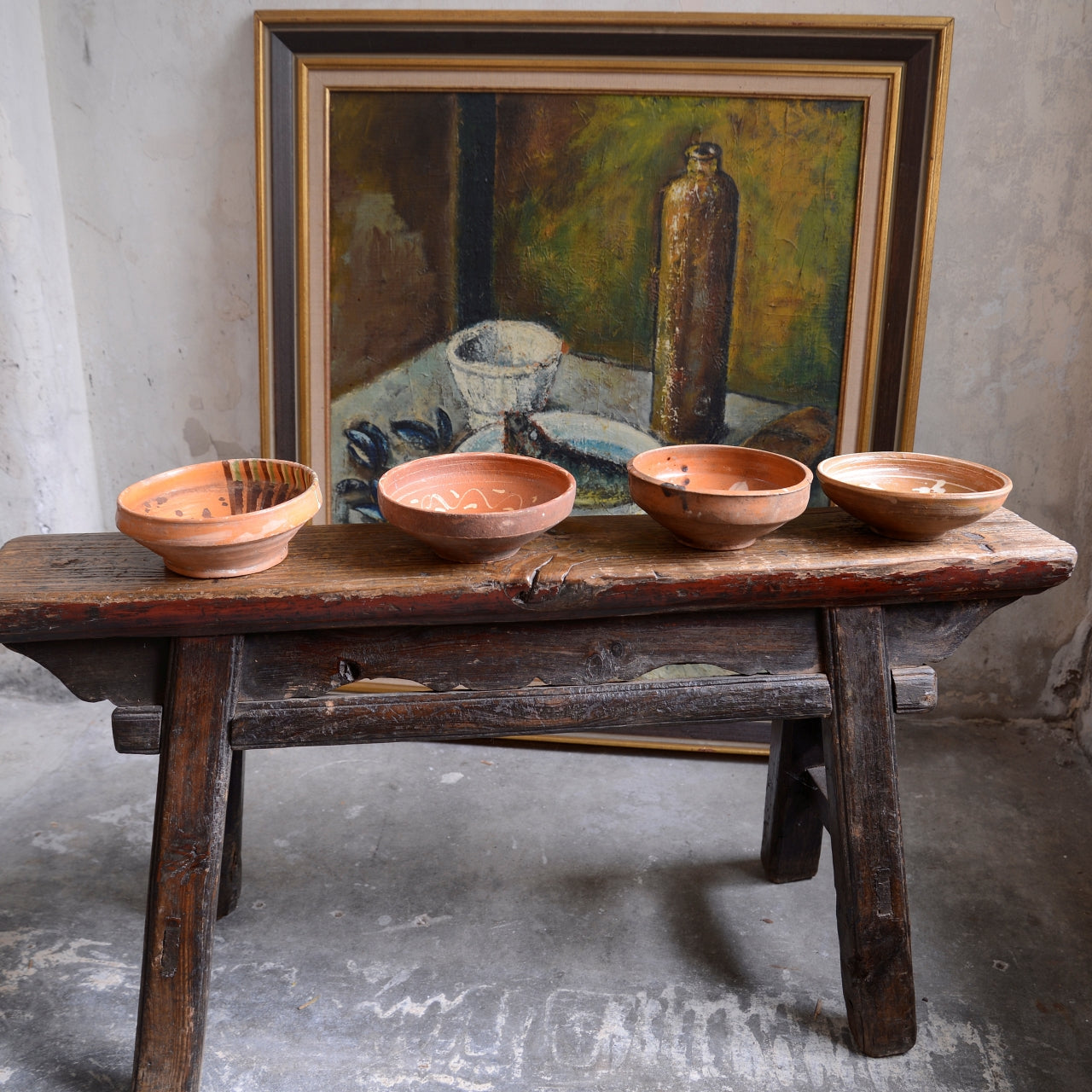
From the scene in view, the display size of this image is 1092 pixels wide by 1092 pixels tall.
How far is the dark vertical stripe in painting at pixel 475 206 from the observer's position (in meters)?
2.87

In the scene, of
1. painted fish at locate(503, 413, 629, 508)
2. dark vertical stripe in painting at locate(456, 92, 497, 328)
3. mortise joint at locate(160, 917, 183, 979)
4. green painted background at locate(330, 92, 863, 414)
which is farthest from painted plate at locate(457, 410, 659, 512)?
mortise joint at locate(160, 917, 183, 979)

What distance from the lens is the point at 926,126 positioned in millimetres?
2818

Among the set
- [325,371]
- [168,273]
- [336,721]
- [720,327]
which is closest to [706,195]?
[720,327]

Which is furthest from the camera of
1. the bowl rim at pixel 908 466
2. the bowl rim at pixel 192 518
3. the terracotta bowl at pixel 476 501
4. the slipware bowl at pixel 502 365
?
the slipware bowl at pixel 502 365

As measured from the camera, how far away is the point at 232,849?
2492mm

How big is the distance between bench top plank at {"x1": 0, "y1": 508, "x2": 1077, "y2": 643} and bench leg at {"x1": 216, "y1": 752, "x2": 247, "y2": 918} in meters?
0.70

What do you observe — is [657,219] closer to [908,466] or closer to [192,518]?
[908,466]

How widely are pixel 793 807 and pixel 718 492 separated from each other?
1.09 meters

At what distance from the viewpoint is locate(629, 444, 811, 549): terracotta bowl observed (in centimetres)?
196

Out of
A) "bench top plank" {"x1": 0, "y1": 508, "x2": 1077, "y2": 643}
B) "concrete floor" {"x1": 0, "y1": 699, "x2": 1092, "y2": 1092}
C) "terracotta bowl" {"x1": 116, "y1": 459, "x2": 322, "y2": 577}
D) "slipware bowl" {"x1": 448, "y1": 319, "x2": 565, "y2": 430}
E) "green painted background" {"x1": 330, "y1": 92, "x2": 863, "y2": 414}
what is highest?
"green painted background" {"x1": 330, "y1": 92, "x2": 863, "y2": 414}

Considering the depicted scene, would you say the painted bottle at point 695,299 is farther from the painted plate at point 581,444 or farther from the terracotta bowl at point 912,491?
the terracotta bowl at point 912,491

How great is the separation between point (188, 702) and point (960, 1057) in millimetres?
1853

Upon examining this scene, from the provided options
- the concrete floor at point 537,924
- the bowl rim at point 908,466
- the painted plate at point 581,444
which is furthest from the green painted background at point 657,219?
the concrete floor at point 537,924

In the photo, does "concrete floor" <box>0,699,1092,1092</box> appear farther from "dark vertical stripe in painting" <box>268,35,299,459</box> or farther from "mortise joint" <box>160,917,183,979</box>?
"dark vertical stripe in painting" <box>268,35,299,459</box>
